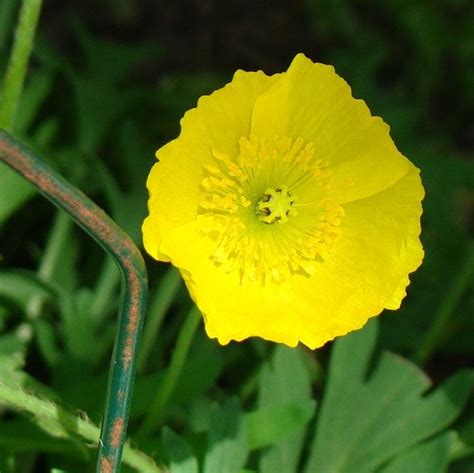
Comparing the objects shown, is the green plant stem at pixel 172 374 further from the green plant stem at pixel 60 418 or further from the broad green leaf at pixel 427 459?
the broad green leaf at pixel 427 459

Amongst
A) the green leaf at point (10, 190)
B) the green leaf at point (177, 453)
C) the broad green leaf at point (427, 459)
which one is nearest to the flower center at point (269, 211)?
the green leaf at point (177, 453)

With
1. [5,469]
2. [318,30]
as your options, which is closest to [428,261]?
[318,30]

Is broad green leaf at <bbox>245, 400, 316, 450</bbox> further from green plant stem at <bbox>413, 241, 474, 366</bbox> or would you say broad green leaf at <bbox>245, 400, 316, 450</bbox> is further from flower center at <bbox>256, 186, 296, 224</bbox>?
green plant stem at <bbox>413, 241, 474, 366</bbox>

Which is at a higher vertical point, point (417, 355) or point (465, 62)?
point (465, 62)

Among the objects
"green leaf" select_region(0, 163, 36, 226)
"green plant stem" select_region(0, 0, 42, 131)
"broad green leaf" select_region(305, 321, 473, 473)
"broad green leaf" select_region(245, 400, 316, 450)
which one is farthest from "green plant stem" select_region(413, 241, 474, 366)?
"green plant stem" select_region(0, 0, 42, 131)

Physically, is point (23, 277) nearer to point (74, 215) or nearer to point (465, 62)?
point (74, 215)
